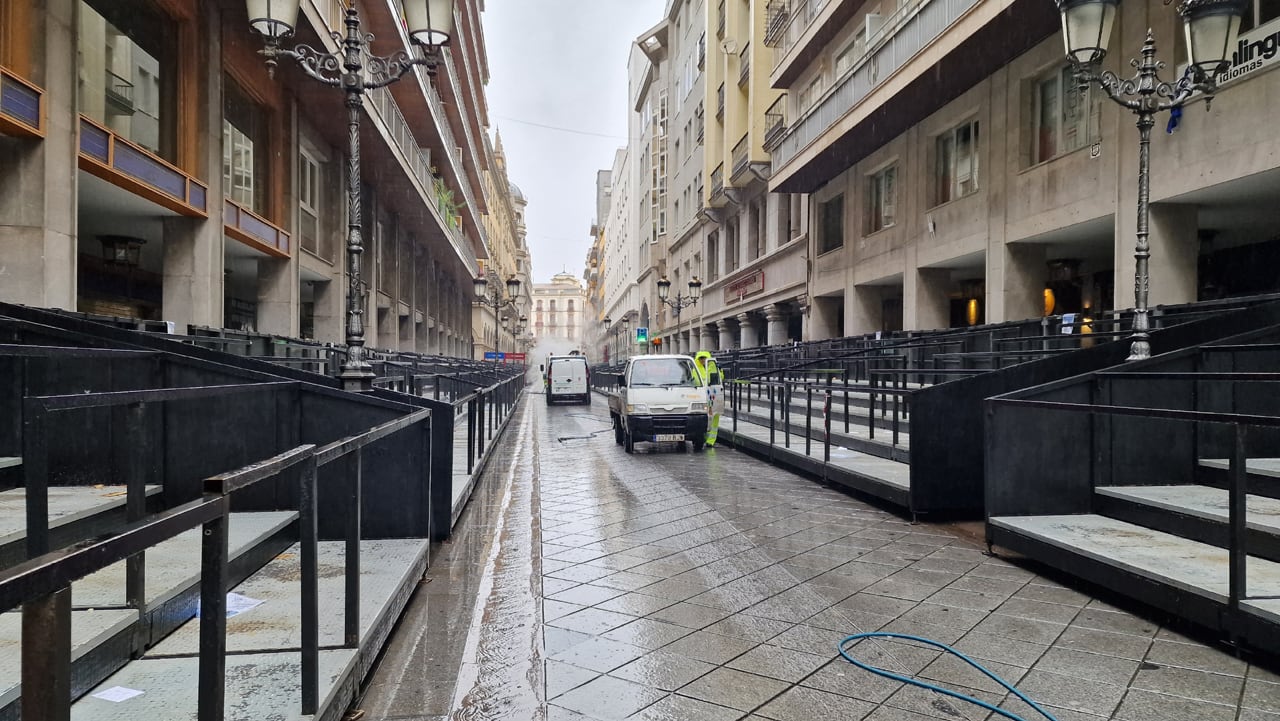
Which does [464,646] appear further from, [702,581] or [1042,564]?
[1042,564]

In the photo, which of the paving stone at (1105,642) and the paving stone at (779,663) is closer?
the paving stone at (779,663)

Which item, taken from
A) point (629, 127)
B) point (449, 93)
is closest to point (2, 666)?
point (449, 93)

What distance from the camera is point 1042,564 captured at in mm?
5652

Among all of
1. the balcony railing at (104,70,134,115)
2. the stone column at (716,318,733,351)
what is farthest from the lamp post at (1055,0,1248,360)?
the stone column at (716,318,733,351)

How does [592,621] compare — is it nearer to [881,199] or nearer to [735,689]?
[735,689]

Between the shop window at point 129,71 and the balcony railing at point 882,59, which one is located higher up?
the balcony railing at point 882,59

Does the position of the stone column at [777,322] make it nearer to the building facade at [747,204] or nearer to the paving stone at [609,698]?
the building facade at [747,204]

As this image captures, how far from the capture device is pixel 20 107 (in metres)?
8.48

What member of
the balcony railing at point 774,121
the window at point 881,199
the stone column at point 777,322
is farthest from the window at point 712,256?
the window at point 881,199

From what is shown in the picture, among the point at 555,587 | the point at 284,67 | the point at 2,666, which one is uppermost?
the point at 284,67

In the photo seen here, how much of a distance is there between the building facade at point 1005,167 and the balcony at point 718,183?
9.54m

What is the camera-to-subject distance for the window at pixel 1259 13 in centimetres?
982

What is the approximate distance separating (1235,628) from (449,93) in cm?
3287

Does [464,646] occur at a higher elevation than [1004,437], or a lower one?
lower
